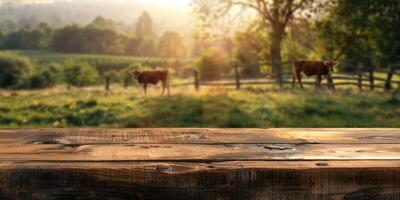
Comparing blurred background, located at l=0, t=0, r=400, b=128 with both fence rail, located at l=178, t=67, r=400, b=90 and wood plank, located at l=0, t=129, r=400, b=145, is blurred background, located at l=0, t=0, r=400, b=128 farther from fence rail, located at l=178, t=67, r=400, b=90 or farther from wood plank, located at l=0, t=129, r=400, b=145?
wood plank, located at l=0, t=129, r=400, b=145

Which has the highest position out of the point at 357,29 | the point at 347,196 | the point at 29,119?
the point at 357,29

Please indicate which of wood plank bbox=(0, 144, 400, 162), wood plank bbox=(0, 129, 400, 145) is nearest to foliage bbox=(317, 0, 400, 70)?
wood plank bbox=(0, 129, 400, 145)

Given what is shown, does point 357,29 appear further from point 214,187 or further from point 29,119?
point 29,119

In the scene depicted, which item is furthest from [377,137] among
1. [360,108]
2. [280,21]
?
[360,108]

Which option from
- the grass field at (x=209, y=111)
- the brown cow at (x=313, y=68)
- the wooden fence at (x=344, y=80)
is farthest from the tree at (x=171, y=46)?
the brown cow at (x=313, y=68)

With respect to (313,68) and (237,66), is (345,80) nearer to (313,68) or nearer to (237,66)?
(237,66)

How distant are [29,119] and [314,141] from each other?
39.4 feet

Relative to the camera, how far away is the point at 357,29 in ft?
14.6

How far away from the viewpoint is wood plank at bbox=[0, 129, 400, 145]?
205 centimetres

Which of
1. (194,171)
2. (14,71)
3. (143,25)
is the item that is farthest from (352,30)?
(14,71)

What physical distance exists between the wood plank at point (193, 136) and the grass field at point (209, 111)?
28.9ft

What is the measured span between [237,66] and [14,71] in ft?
45.1

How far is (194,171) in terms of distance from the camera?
1526mm

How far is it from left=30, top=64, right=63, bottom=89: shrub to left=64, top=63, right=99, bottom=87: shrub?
1428 mm
